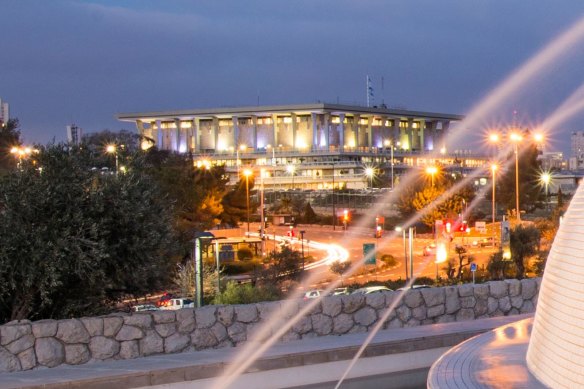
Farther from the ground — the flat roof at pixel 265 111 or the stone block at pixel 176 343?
the flat roof at pixel 265 111

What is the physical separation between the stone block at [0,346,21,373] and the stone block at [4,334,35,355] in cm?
5

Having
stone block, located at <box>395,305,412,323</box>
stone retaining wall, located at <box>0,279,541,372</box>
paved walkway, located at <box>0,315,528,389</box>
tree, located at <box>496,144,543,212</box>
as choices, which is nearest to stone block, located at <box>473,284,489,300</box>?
stone retaining wall, located at <box>0,279,541,372</box>

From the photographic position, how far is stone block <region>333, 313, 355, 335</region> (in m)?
15.4

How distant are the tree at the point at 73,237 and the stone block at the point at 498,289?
18.6ft

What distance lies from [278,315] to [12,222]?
4.21 metres

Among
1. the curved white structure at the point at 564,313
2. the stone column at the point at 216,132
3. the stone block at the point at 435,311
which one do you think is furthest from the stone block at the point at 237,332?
the stone column at the point at 216,132

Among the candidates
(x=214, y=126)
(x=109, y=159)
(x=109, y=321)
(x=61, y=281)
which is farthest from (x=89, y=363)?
(x=214, y=126)

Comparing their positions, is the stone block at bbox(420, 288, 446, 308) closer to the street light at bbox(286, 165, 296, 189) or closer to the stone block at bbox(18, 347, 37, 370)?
the stone block at bbox(18, 347, 37, 370)

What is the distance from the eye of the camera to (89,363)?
519 inches

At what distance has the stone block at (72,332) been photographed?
1302cm

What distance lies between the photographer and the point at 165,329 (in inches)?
545

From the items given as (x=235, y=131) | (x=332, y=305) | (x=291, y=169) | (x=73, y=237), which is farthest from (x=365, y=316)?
(x=235, y=131)

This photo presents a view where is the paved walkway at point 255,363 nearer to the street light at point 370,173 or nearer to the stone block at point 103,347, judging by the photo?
the stone block at point 103,347

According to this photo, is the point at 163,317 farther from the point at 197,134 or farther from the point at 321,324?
the point at 197,134
